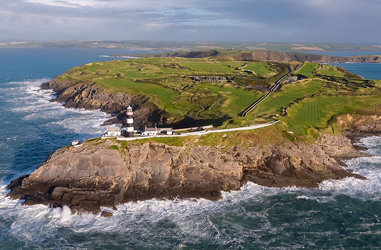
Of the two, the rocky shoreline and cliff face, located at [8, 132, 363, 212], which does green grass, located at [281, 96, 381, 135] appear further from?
cliff face, located at [8, 132, 363, 212]

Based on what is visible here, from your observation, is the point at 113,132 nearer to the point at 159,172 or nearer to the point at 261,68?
the point at 159,172

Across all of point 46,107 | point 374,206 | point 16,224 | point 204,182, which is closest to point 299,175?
point 374,206

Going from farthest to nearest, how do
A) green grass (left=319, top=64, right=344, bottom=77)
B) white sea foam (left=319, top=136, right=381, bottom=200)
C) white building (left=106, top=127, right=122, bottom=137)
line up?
green grass (left=319, top=64, right=344, bottom=77) → white building (left=106, top=127, right=122, bottom=137) → white sea foam (left=319, top=136, right=381, bottom=200)

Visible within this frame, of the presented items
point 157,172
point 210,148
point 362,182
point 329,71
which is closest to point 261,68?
point 329,71

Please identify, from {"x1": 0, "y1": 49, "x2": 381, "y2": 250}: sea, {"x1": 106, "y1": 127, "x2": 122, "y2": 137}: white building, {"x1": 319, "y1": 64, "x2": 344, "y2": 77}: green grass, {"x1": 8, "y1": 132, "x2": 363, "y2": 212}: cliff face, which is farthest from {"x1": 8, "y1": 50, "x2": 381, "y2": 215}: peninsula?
{"x1": 319, "y1": 64, "x2": 344, "y2": 77}: green grass

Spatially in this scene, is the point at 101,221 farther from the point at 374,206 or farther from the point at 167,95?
the point at 167,95

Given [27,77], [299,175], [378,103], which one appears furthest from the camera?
[27,77]
